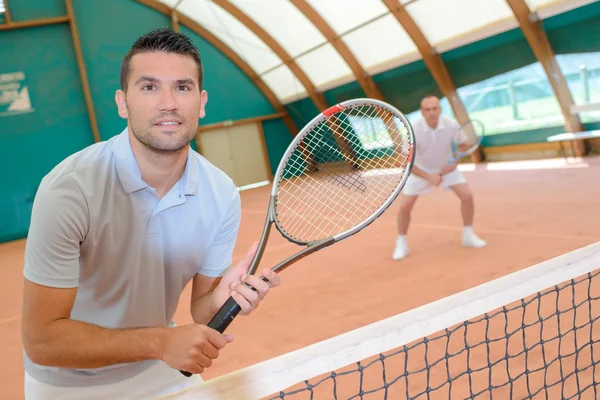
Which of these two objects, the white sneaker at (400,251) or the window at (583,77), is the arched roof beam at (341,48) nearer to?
the window at (583,77)

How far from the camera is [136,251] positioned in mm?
1521

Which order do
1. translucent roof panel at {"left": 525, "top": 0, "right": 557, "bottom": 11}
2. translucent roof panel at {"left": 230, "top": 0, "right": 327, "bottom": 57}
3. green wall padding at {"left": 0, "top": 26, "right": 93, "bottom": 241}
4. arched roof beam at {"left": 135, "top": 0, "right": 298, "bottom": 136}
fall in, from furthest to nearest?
1. arched roof beam at {"left": 135, "top": 0, "right": 298, "bottom": 136}
2. translucent roof panel at {"left": 230, "top": 0, "right": 327, "bottom": 57}
3. green wall padding at {"left": 0, "top": 26, "right": 93, "bottom": 241}
4. translucent roof panel at {"left": 525, "top": 0, "right": 557, "bottom": 11}

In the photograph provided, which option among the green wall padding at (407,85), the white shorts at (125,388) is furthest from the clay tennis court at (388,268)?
the green wall padding at (407,85)

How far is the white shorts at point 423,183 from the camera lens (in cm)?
496

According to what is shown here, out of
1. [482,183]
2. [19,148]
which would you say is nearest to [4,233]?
[19,148]

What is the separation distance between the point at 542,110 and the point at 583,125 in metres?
0.82

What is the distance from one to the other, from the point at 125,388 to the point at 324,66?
1287 cm

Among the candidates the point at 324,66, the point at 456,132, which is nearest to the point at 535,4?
the point at 456,132

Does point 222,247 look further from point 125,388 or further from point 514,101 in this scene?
point 514,101

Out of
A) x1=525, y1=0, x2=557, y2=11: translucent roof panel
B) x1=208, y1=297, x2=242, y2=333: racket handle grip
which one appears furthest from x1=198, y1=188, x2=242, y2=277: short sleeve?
x1=525, y1=0, x2=557, y2=11: translucent roof panel

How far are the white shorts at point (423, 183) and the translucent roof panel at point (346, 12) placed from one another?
22.7 ft

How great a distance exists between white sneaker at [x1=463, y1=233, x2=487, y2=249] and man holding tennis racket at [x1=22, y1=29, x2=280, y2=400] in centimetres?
359

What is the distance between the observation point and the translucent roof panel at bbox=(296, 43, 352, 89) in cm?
1326

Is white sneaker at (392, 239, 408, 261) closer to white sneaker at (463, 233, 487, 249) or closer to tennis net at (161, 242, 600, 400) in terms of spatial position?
white sneaker at (463, 233, 487, 249)
